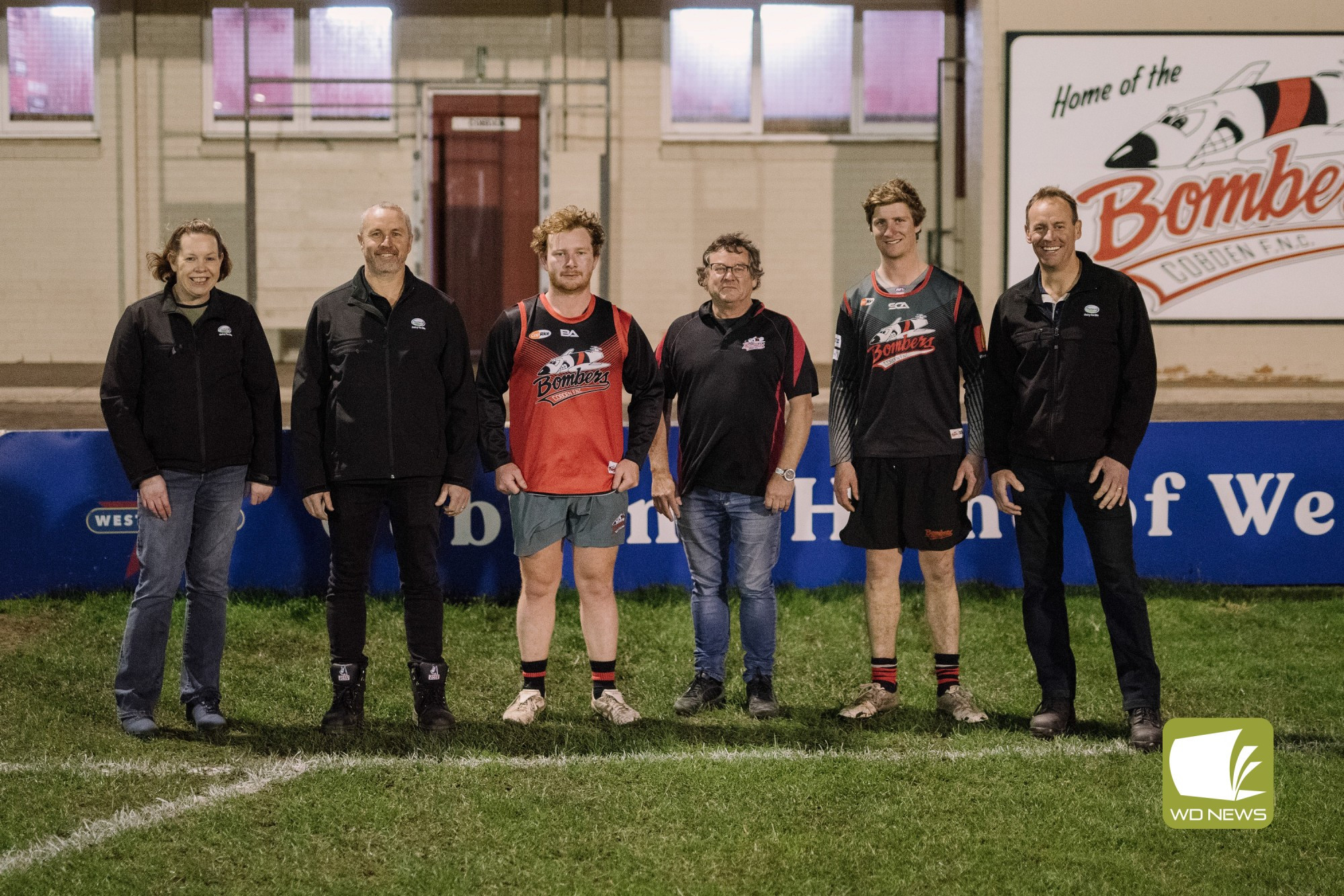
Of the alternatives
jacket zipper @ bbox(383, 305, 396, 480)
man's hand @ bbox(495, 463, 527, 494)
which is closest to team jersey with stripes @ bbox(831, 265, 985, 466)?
man's hand @ bbox(495, 463, 527, 494)

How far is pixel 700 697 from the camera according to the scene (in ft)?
17.2

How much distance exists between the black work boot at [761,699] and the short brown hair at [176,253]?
2.51 meters

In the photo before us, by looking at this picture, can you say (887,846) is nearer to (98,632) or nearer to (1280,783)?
(1280,783)

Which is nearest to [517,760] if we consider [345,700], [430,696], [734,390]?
[430,696]

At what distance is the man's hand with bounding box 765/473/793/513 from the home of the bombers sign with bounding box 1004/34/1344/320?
8.22 metres

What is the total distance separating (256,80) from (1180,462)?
31.3 ft

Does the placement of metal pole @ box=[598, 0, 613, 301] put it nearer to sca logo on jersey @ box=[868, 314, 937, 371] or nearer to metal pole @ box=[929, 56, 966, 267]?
metal pole @ box=[929, 56, 966, 267]

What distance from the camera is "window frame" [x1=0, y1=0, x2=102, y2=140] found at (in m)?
13.9

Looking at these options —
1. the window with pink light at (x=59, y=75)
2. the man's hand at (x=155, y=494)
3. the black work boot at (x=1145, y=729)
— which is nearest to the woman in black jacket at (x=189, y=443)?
the man's hand at (x=155, y=494)

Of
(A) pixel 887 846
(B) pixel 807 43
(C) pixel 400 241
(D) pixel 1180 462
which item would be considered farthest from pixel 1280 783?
(B) pixel 807 43

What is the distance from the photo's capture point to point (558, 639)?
6234mm

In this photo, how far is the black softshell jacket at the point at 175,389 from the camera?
477 centimetres

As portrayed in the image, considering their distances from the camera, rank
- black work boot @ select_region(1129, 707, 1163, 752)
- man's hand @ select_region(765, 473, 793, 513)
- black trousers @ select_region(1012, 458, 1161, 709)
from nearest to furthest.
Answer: black work boot @ select_region(1129, 707, 1163, 752)
black trousers @ select_region(1012, 458, 1161, 709)
man's hand @ select_region(765, 473, 793, 513)

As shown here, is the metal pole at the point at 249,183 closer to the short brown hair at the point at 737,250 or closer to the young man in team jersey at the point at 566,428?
the young man in team jersey at the point at 566,428
